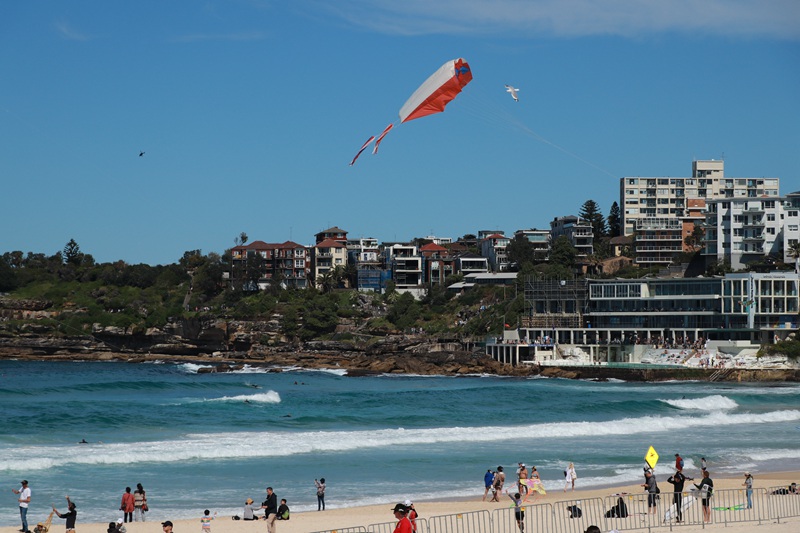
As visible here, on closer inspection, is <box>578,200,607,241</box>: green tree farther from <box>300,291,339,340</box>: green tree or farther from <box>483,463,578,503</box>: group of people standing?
<box>483,463,578,503</box>: group of people standing

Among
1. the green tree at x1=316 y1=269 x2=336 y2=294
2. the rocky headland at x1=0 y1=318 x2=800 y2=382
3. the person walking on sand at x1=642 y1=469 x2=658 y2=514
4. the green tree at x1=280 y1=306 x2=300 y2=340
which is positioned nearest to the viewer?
the person walking on sand at x1=642 y1=469 x2=658 y2=514

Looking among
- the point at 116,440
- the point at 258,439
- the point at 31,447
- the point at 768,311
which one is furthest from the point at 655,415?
the point at 768,311

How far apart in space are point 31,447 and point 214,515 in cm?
1222

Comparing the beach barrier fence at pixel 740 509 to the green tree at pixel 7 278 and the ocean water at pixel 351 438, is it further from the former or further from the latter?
the green tree at pixel 7 278

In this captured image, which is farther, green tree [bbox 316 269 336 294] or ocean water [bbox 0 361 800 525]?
green tree [bbox 316 269 336 294]

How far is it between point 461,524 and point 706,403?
3169 cm

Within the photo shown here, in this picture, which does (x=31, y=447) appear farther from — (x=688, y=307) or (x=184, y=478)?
(x=688, y=307)

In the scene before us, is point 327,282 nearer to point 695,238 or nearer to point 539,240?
point 539,240

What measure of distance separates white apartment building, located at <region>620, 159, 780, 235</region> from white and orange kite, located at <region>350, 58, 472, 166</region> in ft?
289

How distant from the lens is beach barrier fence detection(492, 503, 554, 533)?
60.0 ft

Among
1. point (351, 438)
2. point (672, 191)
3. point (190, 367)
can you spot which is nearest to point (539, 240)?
point (672, 191)

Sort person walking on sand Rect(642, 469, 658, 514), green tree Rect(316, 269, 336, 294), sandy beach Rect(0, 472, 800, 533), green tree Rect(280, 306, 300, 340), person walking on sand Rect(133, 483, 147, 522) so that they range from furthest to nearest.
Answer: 1. green tree Rect(316, 269, 336, 294)
2. green tree Rect(280, 306, 300, 340)
3. person walking on sand Rect(133, 483, 147, 522)
4. person walking on sand Rect(642, 469, 658, 514)
5. sandy beach Rect(0, 472, 800, 533)

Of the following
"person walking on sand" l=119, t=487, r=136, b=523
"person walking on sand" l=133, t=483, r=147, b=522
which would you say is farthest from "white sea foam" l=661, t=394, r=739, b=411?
"person walking on sand" l=119, t=487, r=136, b=523

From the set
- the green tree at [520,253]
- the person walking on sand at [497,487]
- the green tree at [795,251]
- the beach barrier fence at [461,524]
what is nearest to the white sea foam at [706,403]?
the person walking on sand at [497,487]
